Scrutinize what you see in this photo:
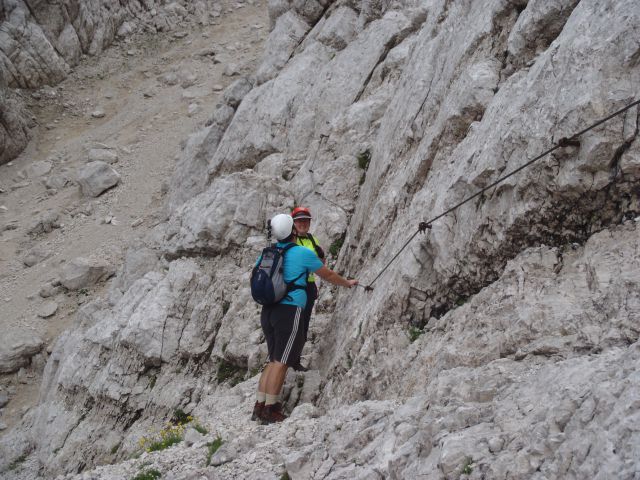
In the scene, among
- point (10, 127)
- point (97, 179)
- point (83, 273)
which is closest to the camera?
point (83, 273)

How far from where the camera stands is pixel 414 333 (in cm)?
702

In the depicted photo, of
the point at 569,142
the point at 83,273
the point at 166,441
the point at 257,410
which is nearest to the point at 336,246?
the point at 257,410

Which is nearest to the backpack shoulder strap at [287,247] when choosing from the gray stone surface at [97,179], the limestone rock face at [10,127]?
the gray stone surface at [97,179]

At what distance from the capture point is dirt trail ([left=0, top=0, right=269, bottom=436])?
1994cm

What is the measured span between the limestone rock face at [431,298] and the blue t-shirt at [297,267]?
1.01 m

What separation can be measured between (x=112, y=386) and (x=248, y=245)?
4298 mm

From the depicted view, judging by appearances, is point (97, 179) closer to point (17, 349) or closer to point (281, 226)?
point (17, 349)

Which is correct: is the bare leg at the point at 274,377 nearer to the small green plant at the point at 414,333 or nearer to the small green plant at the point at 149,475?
the small green plant at the point at 149,475

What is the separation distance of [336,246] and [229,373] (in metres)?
3.33

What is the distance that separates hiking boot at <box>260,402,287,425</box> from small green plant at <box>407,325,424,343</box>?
7.12ft

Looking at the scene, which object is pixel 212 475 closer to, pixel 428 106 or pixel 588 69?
pixel 588 69

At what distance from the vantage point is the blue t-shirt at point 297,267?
7.80 m

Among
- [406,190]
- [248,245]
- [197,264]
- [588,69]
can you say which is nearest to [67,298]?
[197,264]

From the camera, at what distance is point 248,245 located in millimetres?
12766
